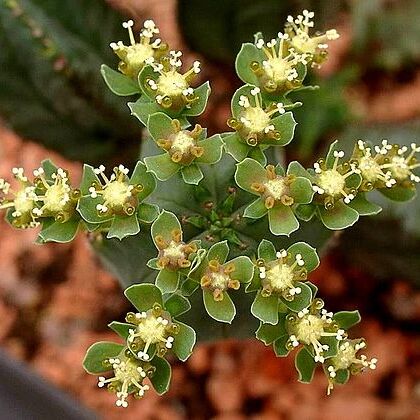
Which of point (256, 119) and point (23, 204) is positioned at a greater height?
point (256, 119)

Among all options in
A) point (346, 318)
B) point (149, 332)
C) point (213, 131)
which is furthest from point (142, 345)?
point (213, 131)

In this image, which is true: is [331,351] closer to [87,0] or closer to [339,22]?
[87,0]

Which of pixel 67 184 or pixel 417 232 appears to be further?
pixel 417 232

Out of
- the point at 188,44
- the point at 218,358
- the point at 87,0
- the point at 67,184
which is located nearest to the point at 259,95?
the point at 67,184

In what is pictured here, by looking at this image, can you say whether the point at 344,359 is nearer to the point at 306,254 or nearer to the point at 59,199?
the point at 306,254

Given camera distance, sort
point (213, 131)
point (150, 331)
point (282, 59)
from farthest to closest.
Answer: point (213, 131) → point (282, 59) → point (150, 331)

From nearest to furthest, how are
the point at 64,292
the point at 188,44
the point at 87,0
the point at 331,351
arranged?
the point at 331,351
the point at 87,0
the point at 188,44
the point at 64,292

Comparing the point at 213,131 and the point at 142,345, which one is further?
the point at 213,131
